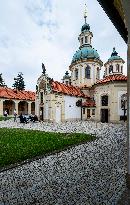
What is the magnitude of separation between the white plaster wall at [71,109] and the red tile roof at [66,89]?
85cm

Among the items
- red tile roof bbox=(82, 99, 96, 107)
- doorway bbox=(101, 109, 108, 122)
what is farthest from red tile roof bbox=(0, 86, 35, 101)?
doorway bbox=(101, 109, 108, 122)

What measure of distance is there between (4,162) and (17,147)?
2.97m

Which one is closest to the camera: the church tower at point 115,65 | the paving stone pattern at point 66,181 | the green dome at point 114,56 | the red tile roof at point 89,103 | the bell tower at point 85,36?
the paving stone pattern at point 66,181

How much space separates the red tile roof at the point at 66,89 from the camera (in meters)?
34.7

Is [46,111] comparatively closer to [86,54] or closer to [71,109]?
[71,109]

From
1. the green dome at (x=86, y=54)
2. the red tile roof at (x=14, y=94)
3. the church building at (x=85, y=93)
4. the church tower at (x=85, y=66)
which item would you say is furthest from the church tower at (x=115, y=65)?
the red tile roof at (x=14, y=94)

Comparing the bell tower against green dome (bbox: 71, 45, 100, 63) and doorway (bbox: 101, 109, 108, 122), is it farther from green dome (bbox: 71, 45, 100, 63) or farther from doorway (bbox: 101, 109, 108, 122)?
doorway (bbox: 101, 109, 108, 122)

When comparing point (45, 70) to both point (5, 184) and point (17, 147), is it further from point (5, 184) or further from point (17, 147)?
point (5, 184)

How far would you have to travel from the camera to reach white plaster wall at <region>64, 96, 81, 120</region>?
3612 centimetres

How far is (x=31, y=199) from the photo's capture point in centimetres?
490

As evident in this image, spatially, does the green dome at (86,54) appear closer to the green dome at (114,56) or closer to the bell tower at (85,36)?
the bell tower at (85,36)

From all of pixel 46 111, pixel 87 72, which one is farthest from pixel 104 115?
pixel 87 72

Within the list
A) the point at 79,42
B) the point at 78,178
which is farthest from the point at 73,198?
the point at 79,42

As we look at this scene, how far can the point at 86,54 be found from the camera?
4228cm
